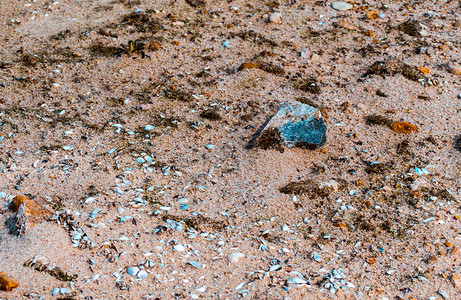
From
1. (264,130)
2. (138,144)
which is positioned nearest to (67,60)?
(138,144)

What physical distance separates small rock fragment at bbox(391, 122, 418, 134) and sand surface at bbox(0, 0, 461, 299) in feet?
0.21

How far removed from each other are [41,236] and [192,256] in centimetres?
129

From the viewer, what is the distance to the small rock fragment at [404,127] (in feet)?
17.9

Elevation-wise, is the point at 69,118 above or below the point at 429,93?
above

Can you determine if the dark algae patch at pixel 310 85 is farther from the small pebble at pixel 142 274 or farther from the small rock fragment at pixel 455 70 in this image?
the small pebble at pixel 142 274

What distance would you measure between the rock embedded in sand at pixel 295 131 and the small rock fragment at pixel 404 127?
0.98m

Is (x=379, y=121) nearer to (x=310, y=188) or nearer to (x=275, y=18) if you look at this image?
(x=310, y=188)

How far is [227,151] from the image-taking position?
Result: 5.22 metres

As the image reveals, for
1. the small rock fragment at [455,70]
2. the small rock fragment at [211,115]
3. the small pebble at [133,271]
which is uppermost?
the small pebble at [133,271]

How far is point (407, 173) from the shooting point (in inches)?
194

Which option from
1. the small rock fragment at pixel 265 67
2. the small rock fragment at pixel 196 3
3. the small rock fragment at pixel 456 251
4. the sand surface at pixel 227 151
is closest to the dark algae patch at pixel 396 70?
the sand surface at pixel 227 151

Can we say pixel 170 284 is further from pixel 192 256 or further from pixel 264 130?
pixel 264 130

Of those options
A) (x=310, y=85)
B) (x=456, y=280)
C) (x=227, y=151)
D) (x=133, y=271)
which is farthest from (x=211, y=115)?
(x=456, y=280)

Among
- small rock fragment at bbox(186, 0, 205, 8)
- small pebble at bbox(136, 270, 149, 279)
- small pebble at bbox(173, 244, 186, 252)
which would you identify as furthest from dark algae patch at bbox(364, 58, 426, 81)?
small pebble at bbox(136, 270, 149, 279)
